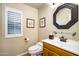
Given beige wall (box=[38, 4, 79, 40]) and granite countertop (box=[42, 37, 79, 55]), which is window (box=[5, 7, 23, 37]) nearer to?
beige wall (box=[38, 4, 79, 40])

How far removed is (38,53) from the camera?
1.16m

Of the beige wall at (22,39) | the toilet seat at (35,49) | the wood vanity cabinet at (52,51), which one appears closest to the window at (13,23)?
the beige wall at (22,39)

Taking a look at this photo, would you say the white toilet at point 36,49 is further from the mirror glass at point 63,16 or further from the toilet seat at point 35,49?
the mirror glass at point 63,16

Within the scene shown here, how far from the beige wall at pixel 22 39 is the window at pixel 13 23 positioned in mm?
41

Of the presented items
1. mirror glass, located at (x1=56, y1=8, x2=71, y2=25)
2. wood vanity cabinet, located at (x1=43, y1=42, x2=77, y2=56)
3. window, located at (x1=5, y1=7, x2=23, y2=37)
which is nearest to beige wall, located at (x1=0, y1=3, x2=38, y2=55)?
window, located at (x1=5, y1=7, x2=23, y2=37)

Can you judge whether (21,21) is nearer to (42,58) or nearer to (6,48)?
(6,48)

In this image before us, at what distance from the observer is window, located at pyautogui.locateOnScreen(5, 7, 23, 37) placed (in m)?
1.10

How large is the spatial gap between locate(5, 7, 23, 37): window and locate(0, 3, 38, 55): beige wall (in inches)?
1.6

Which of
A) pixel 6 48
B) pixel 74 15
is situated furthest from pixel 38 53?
pixel 74 15

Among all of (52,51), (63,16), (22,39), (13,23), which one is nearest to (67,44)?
(52,51)

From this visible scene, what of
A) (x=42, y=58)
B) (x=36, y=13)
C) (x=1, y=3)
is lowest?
(x=42, y=58)

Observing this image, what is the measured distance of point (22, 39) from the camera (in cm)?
118

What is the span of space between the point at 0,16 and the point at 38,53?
2.27ft

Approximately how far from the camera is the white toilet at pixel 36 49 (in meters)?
1.15
